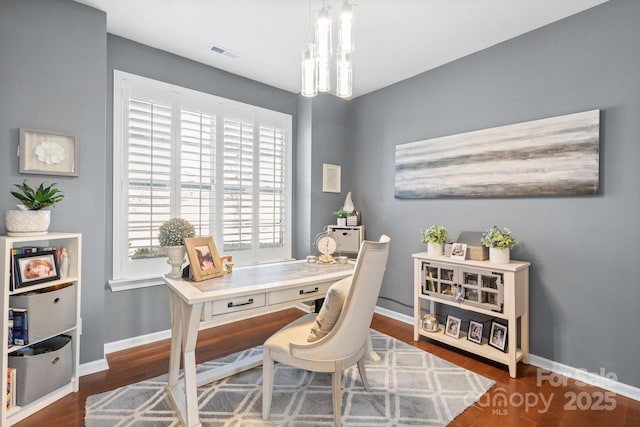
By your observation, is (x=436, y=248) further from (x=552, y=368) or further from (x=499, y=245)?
(x=552, y=368)

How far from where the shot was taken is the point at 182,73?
3018 mm

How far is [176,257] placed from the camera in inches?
79.3

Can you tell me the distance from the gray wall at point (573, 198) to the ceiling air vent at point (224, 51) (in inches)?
81.7

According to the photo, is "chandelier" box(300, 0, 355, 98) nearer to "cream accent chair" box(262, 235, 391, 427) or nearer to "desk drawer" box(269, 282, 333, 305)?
"cream accent chair" box(262, 235, 391, 427)

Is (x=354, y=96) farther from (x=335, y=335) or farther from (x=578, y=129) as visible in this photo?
(x=335, y=335)

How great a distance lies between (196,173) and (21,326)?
5.77 feet

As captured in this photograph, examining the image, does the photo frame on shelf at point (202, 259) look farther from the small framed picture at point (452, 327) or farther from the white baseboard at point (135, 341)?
the small framed picture at point (452, 327)

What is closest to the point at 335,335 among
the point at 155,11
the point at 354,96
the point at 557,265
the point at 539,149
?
the point at 557,265

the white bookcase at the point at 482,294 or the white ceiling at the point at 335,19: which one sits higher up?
the white ceiling at the point at 335,19

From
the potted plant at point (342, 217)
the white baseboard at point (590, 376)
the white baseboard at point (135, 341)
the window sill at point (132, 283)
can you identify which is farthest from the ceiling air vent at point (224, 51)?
the white baseboard at point (590, 376)

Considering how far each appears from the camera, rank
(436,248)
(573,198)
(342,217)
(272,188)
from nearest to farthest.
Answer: (573,198)
(436,248)
(272,188)
(342,217)

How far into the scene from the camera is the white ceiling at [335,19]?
7.30 feet

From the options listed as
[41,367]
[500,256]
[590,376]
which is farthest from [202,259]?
[590,376]

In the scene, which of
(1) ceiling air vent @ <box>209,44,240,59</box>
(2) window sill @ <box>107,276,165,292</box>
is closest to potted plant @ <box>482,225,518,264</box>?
(1) ceiling air vent @ <box>209,44,240,59</box>
